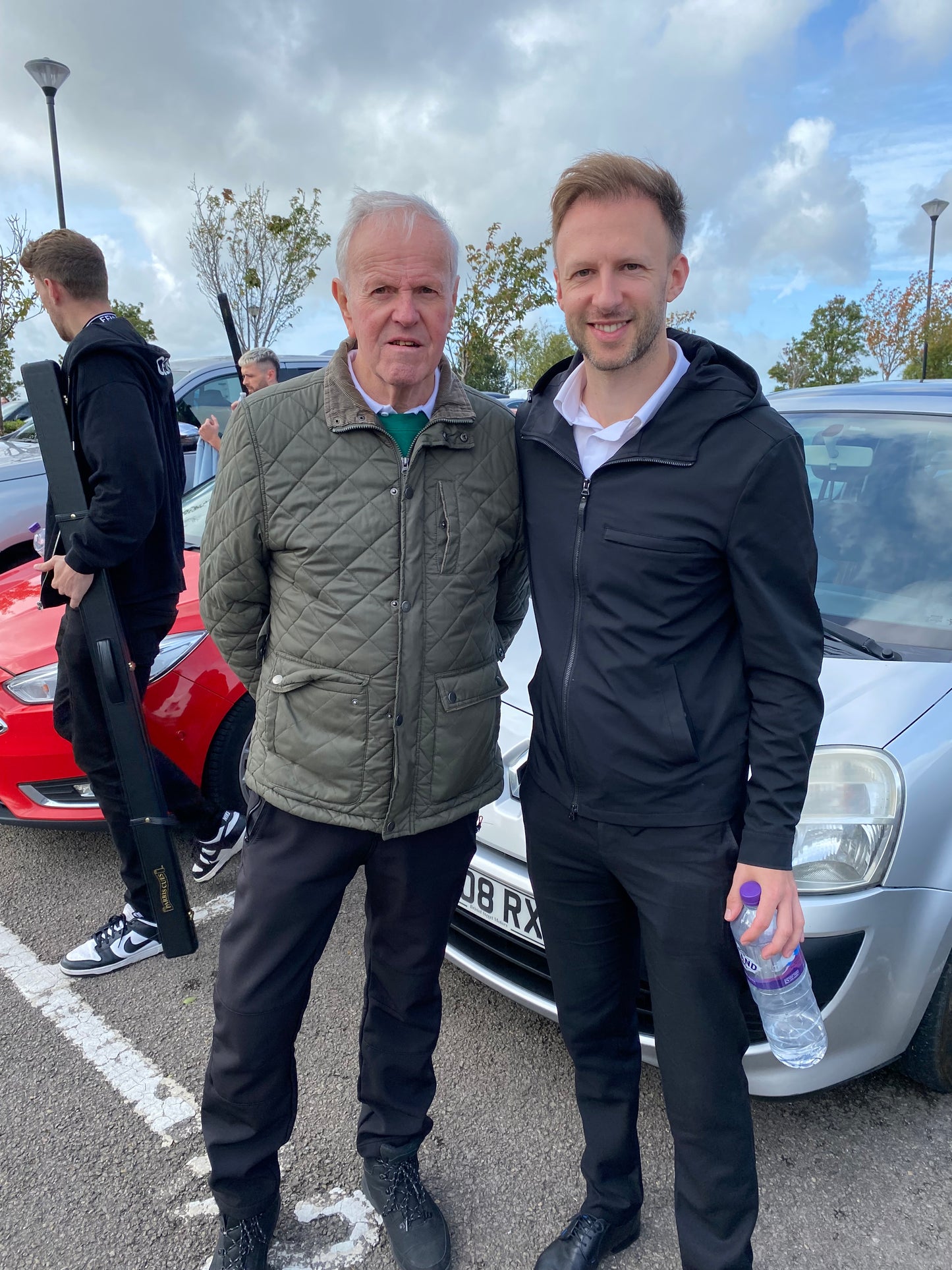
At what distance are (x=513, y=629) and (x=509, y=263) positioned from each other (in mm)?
27085

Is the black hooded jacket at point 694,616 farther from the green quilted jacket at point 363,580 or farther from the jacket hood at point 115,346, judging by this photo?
the jacket hood at point 115,346

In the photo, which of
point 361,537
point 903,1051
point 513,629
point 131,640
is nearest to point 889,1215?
point 903,1051

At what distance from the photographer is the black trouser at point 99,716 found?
8.80 feet

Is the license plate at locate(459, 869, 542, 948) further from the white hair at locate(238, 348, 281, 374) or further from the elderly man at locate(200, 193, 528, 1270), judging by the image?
the white hair at locate(238, 348, 281, 374)

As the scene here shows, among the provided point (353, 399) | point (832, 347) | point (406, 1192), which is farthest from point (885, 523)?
point (832, 347)

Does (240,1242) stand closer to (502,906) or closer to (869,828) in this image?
(502,906)

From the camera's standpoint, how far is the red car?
3.06 meters

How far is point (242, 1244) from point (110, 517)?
1.83 metres

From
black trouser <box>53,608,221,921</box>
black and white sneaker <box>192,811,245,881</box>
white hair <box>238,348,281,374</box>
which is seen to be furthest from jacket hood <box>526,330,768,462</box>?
white hair <box>238,348,281,374</box>

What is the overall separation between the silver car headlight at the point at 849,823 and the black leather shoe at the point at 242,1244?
4.22 feet

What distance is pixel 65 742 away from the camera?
305 cm

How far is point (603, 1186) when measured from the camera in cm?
180

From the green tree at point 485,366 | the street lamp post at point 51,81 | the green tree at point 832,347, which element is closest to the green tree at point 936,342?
the green tree at point 832,347

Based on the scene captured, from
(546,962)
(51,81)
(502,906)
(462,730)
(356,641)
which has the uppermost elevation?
(51,81)
